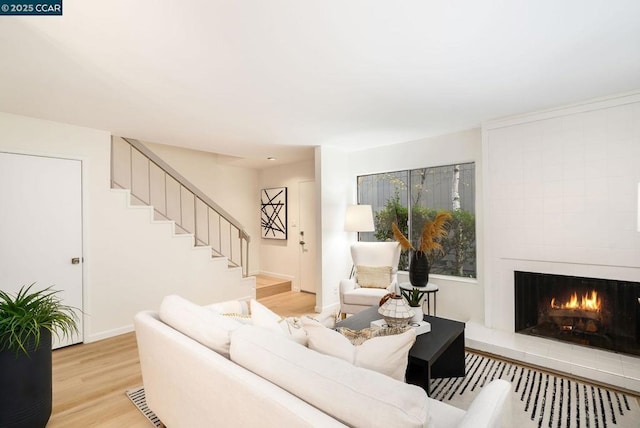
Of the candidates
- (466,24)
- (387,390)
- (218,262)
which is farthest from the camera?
(218,262)

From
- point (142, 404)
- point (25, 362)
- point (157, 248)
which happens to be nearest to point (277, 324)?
point (142, 404)

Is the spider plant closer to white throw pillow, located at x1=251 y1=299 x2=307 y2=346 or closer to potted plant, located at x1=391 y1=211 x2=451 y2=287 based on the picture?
white throw pillow, located at x1=251 y1=299 x2=307 y2=346

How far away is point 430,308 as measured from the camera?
4.20 m

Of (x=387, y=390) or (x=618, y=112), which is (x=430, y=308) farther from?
(x=387, y=390)

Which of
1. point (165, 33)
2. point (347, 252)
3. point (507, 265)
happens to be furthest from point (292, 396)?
point (347, 252)

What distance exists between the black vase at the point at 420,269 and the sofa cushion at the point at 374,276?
36 cm

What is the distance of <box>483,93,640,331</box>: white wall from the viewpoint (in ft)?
9.08

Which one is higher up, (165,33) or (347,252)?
(165,33)

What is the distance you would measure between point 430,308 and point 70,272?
424 cm

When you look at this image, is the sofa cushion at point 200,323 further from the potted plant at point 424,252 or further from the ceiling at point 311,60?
the potted plant at point 424,252

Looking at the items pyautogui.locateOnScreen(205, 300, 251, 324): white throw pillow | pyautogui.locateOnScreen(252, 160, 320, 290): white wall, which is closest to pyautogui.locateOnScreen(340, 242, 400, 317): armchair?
pyautogui.locateOnScreen(205, 300, 251, 324): white throw pillow

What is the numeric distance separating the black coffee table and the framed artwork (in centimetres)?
355

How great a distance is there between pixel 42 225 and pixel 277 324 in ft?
9.99

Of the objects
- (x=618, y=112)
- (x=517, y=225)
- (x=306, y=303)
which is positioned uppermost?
(x=618, y=112)
